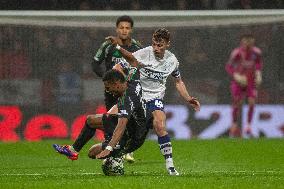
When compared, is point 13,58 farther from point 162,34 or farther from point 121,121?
point 121,121

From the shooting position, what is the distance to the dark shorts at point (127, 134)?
13016 mm

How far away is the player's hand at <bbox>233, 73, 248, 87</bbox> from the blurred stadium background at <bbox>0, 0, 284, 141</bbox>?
0.84 feet

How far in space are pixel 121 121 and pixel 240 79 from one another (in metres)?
9.67

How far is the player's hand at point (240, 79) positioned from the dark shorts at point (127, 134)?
8.80m

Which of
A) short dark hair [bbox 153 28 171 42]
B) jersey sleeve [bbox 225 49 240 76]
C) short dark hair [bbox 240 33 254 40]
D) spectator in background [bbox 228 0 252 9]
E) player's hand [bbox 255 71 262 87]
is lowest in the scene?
player's hand [bbox 255 71 262 87]

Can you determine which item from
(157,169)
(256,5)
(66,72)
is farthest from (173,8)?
(157,169)

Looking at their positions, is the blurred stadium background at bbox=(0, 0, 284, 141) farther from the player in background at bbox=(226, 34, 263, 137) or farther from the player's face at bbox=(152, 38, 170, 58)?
the player's face at bbox=(152, 38, 170, 58)

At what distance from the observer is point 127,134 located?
518 inches

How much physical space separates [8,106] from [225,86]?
13.7ft

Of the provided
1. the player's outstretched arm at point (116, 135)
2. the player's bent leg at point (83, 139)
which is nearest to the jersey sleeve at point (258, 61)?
the player's bent leg at point (83, 139)

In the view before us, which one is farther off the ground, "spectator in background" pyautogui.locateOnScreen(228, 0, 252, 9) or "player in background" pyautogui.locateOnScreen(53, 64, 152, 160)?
"player in background" pyautogui.locateOnScreen(53, 64, 152, 160)

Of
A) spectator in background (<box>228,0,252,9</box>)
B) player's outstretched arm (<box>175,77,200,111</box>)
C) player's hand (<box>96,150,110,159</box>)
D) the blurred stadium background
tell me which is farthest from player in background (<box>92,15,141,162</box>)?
spectator in background (<box>228,0,252,9</box>)

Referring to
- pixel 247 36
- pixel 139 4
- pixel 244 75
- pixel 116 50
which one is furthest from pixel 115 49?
pixel 139 4

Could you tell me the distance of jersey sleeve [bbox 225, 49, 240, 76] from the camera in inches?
860
